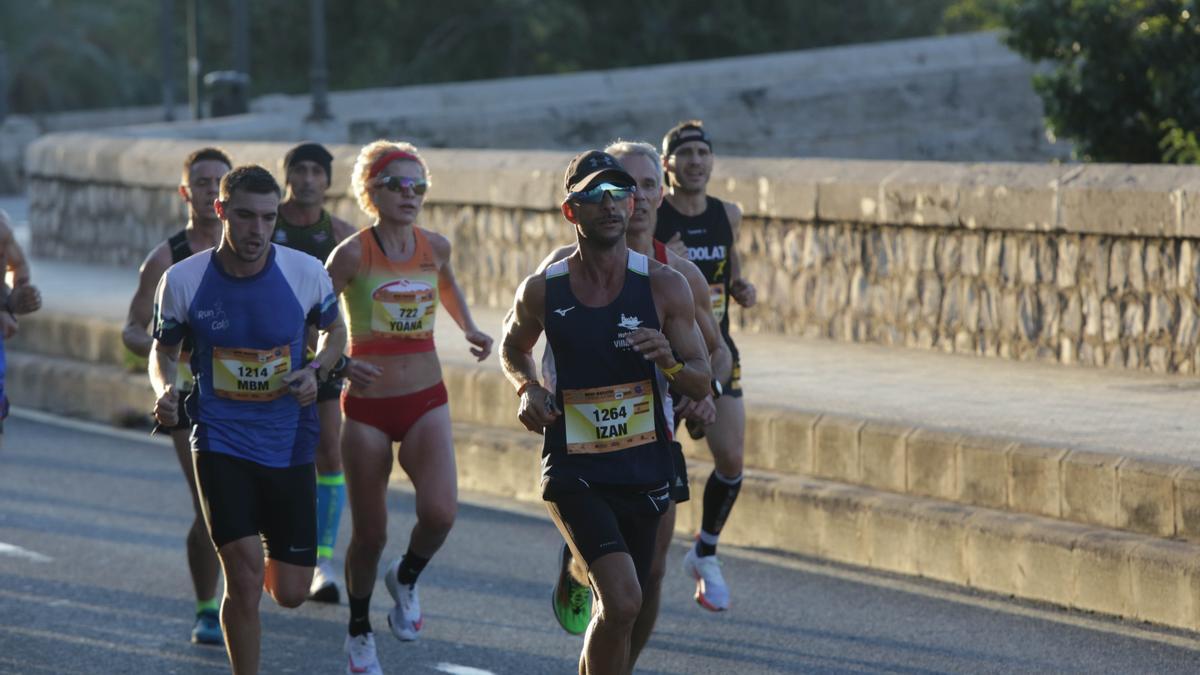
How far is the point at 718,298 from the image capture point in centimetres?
903

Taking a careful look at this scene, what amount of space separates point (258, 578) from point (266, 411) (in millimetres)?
536

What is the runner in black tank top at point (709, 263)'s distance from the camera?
29.2 ft

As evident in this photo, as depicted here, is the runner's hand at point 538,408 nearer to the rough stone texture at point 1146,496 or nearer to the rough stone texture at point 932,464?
the rough stone texture at point 1146,496

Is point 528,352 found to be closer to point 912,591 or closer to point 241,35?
point 912,591

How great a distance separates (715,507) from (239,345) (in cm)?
284

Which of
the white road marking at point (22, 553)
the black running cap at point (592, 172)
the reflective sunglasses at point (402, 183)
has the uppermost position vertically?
the black running cap at point (592, 172)

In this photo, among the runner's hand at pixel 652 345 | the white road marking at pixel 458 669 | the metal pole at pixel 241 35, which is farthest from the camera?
the metal pole at pixel 241 35

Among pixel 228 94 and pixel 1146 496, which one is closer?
pixel 1146 496

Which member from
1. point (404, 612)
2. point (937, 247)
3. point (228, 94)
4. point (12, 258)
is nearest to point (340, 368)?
point (404, 612)

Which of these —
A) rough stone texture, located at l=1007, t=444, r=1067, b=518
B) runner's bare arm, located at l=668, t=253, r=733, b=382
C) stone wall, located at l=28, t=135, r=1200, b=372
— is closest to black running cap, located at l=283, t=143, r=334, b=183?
runner's bare arm, located at l=668, t=253, r=733, b=382

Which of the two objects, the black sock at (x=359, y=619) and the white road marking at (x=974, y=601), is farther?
the white road marking at (x=974, y=601)

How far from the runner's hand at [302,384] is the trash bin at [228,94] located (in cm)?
2152

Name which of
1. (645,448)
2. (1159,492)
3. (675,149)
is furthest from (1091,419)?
(645,448)

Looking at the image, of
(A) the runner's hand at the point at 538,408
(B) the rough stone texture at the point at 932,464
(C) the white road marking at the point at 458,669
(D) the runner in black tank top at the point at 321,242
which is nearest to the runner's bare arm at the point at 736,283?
(B) the rough stone texture at the point at 932,464
